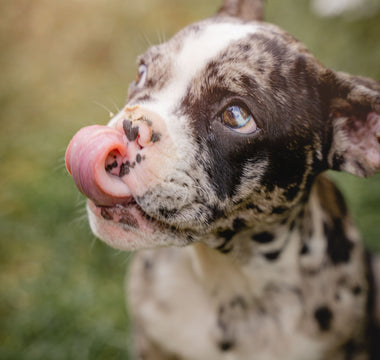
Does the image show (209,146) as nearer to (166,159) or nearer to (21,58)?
(166,159)

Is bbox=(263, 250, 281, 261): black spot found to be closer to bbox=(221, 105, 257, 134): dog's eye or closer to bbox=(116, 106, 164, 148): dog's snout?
bbox=(221, 105, 257, 134): dog's eye

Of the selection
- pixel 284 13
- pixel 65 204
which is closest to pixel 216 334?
pixel 65 204

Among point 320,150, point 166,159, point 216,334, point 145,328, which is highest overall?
point 320,150

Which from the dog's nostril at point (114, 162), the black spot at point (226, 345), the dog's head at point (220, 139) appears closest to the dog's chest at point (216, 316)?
the black spot at point (226, 345)

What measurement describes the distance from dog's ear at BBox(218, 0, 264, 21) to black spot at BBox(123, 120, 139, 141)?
1.32 m

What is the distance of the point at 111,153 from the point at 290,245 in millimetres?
1252

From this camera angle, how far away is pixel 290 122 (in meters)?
2.23

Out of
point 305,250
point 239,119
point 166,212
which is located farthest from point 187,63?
point 305,250

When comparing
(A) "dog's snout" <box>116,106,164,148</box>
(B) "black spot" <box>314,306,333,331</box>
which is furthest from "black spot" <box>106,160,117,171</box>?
(B) "black spot" <box>314,306,333,331</box>

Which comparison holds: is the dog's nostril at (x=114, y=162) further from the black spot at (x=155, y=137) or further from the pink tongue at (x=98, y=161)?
the black spot at (x=155, y=137)

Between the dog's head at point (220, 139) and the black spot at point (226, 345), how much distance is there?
3.15 ft

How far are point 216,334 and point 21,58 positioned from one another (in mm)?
6130

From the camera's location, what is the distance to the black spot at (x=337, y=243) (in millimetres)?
2857

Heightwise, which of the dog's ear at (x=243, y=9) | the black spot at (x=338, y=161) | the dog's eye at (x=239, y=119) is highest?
the dog's ear at (x=243, y=9)
